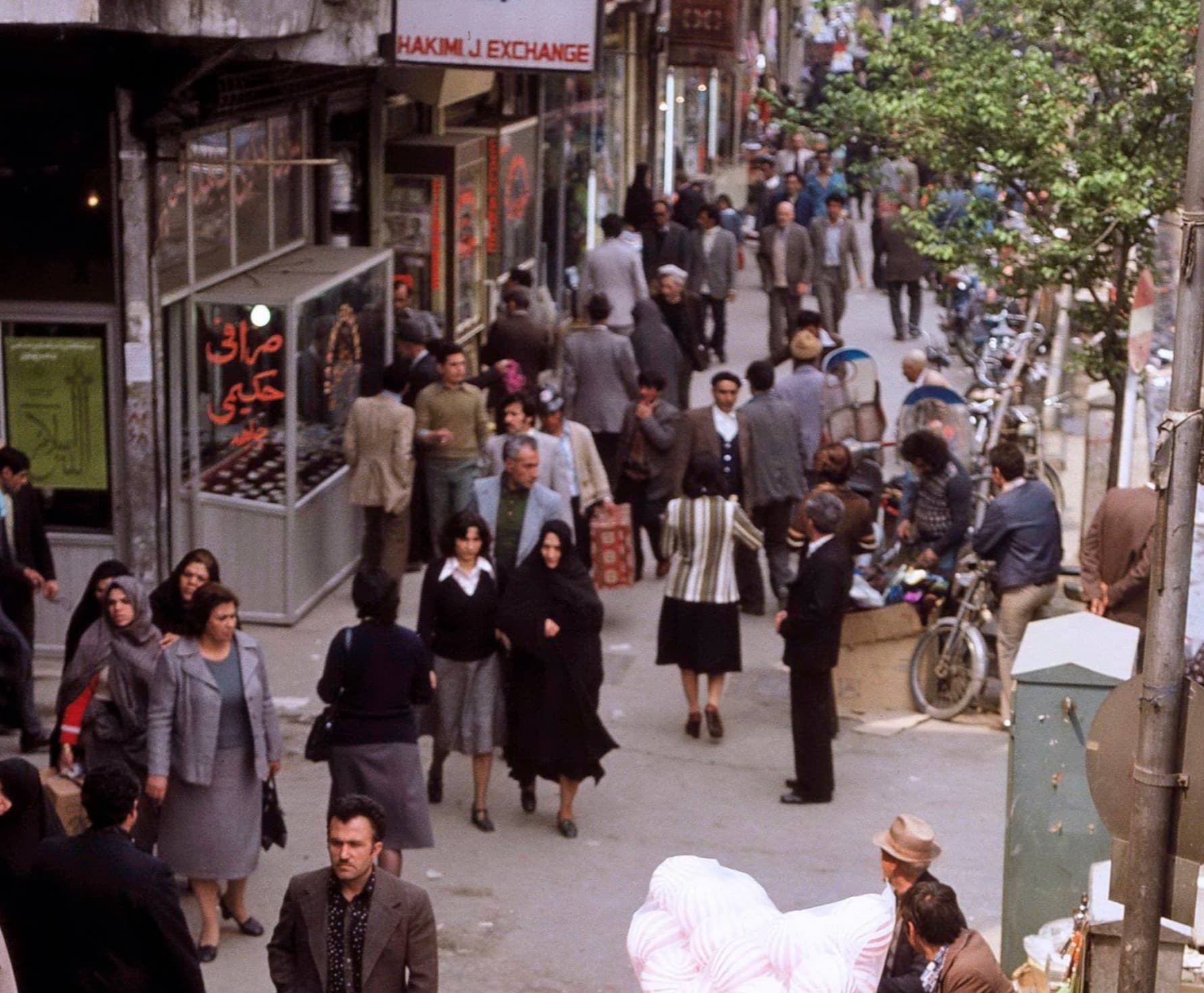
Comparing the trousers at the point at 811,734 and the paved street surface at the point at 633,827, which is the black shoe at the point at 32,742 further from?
the trousers at the point at 811,734

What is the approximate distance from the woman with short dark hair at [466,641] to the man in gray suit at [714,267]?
38.4 ft

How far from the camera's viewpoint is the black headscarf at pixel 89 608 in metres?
8.88

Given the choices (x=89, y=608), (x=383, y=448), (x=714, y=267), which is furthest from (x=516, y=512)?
(x=714, y=267)

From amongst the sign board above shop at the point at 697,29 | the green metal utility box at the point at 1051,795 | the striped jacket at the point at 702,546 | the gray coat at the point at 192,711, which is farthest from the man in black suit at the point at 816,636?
the sign board above shop at the point at 697,29

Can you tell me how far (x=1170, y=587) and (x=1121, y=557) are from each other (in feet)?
18.1

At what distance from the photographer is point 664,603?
11461mm

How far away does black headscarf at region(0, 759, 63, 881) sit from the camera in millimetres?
6973

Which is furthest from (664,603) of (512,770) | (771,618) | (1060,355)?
(1060,355)

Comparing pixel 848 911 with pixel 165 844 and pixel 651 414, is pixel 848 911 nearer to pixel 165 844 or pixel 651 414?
pixel 165 844

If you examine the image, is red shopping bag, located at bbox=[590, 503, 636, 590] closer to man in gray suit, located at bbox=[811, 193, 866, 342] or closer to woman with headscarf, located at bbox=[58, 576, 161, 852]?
woman with headscarf, located at bbox=[58, 576, 161, 852]

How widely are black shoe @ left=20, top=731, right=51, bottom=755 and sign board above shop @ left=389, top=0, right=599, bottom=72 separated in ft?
16.4

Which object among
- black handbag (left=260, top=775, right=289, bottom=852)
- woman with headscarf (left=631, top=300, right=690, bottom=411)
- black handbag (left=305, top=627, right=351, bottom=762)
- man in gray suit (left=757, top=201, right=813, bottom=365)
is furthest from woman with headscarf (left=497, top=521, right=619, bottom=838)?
man in gray suit (left=757, top=201, right=813, bottom=365)

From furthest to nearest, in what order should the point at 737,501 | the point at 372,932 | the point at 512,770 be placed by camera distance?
the point at 737,501, the point at 512,770, the point at 372,932

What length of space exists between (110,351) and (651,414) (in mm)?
3576
